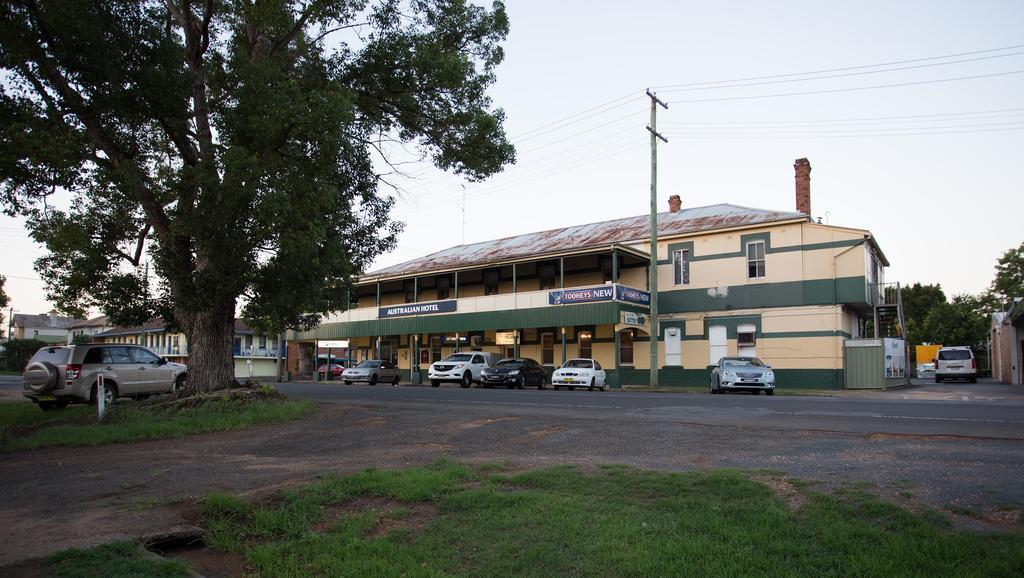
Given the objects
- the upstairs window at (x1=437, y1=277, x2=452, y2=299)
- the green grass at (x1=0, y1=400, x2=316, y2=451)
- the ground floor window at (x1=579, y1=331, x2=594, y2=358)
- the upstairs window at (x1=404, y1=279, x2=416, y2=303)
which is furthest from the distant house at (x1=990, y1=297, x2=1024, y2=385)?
the green grass at (x1=0, y1=400, x2=316, y2=451)

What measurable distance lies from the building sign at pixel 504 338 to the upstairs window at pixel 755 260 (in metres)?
13.5

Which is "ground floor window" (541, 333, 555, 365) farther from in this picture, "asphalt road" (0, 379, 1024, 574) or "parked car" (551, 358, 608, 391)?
"asphalt road" (0, 379, 1024, 574)

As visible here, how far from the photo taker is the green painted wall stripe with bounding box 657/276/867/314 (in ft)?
95.9

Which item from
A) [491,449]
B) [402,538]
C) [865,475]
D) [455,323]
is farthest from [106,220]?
[455,323]

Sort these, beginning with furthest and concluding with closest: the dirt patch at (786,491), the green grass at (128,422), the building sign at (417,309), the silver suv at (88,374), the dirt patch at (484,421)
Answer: the building sign at (417,309)
the silver suv at (88,374)
the dirt patch at (484,421)
the green grass at (128,422)
the dirt patch at (786,491)

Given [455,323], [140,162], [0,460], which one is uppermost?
[140,162]

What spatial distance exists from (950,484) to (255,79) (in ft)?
39.0

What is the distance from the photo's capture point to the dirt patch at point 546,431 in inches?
426

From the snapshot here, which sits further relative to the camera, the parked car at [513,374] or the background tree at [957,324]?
the background tree at [957,324]

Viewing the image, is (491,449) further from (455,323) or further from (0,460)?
(455,323)

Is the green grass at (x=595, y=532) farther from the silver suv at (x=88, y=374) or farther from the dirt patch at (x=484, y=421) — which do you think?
the silver suv at (x=88, y=374)

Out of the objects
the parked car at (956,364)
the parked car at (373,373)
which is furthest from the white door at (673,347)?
the parked car at (956,364)

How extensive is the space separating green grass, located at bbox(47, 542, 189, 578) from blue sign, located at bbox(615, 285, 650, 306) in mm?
27078

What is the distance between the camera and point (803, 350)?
30.2m
